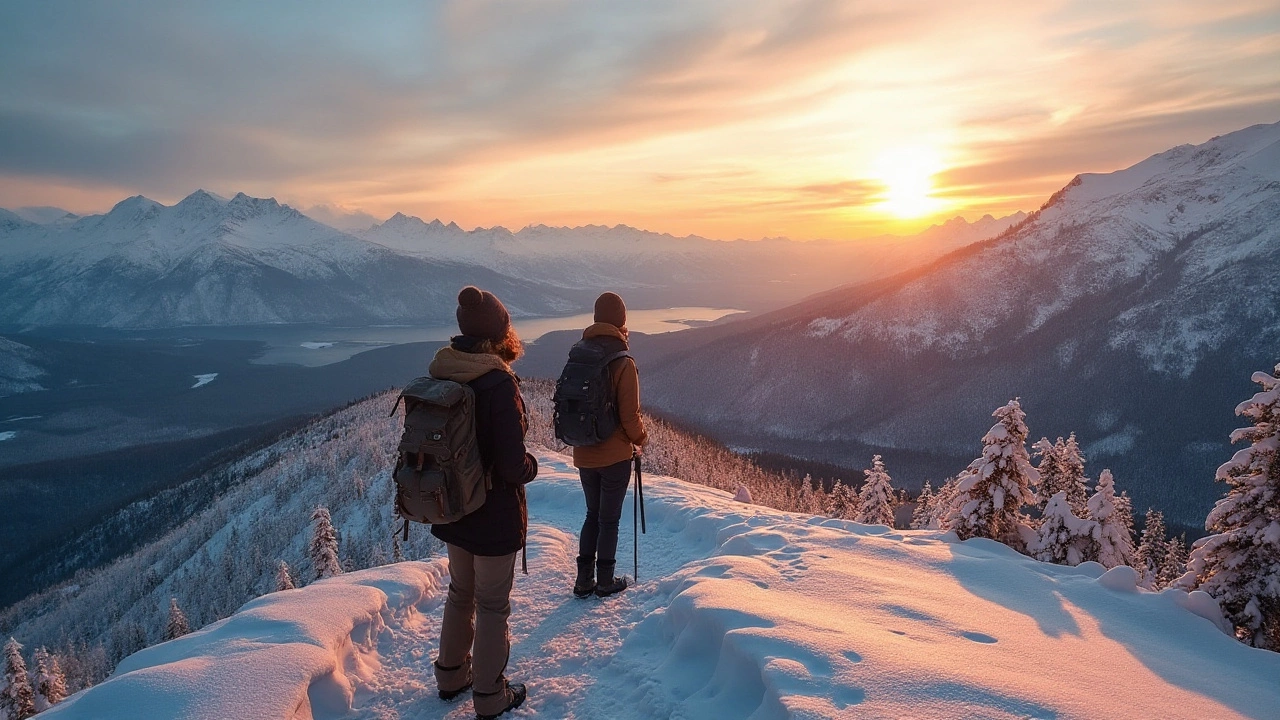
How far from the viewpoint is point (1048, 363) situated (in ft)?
558

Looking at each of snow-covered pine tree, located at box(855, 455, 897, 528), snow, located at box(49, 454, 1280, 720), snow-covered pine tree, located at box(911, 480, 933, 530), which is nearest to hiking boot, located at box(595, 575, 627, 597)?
snow, located at box(49, 454, 1280, 720)

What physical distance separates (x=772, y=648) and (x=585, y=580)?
3463mm

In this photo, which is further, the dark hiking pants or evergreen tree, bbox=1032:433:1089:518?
evergreen tree, bbox=1032:433:1089:518

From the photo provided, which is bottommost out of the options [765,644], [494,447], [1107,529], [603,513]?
[1107,529]

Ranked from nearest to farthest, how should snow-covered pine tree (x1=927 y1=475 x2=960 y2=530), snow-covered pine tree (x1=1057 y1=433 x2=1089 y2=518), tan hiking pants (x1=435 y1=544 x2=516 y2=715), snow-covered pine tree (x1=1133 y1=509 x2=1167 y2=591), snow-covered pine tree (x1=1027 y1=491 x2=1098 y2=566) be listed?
tan hiking pants (x1=435 y1=544 x2=516 y2=715)
snow-covered pine tree (x1=1027 y1=491 x2=1098 y2=566)
snow-covered pine tree (x1=927 y1=475 x2=960 y2=530)
snow-covered pine tree (x1=1057 y1=433 x2=1089 y2=518)
snow-covered pine tree (x1=1133 y1=509 x2=1167 y2=591)

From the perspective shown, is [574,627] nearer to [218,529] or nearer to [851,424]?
[218,529]

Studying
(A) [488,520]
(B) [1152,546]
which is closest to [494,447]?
(A) [488,520]

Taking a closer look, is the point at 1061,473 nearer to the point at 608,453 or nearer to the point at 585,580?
the point at 585,580

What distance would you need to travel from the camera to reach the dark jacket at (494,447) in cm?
484

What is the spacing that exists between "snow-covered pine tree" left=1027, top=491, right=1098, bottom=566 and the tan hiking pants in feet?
68.8

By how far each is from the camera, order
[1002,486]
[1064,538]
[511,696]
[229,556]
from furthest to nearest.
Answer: [229,556] → [1064,538] → [1002,486] → [511,696]

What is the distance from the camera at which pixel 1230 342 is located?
149 metres

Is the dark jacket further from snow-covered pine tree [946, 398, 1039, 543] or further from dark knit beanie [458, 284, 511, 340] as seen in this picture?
snow-covered pine tree [946, 398, 1039, 543]

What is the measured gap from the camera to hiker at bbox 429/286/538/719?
486 centimetres
